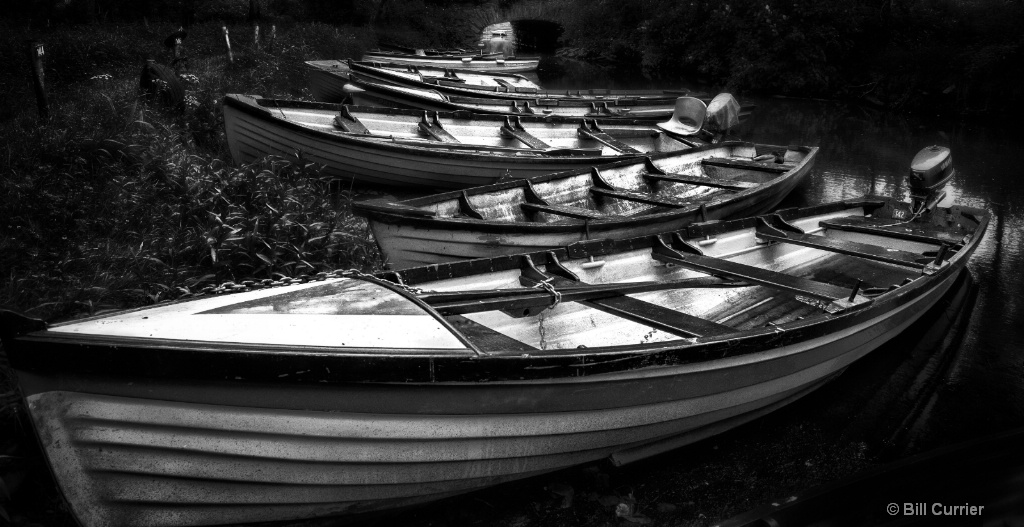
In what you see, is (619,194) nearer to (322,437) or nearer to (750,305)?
(750,305)

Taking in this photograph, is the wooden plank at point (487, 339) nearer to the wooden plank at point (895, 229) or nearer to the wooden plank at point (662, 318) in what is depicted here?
the wooden plank at point (662, 318)

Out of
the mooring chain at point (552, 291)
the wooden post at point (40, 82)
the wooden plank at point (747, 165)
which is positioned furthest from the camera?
the wooden plank at point (747, 165)

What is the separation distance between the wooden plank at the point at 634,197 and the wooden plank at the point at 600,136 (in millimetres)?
2204

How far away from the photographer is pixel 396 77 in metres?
12.5

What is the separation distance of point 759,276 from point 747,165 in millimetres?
4007

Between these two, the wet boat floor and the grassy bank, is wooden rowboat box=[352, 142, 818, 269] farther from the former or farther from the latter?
the wet boat floor

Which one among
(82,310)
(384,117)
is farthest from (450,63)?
(82,310)

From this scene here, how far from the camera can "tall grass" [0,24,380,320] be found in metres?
4.70

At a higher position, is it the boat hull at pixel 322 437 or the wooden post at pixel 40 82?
the wooden post at pixel 40 82

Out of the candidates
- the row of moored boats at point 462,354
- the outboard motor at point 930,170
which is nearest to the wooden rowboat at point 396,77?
the row of moored boats at point 462,354

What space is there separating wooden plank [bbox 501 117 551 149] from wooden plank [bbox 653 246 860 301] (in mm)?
4135

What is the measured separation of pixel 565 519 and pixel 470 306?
1.16m

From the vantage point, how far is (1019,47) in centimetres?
1605

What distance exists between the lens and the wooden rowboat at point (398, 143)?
7.54m
